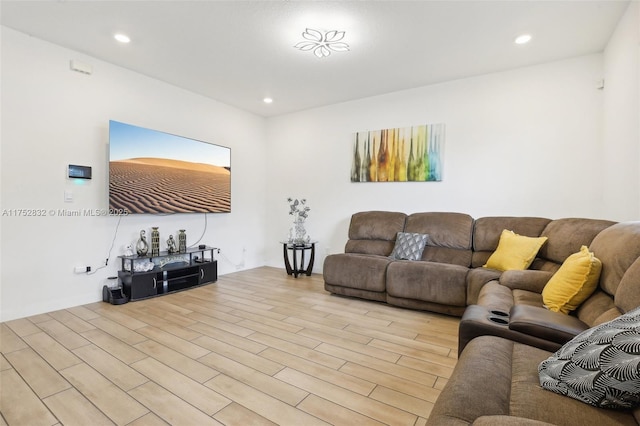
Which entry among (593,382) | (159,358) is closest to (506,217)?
(593,382)

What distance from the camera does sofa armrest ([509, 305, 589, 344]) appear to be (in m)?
1.35

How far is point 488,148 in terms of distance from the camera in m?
3.74

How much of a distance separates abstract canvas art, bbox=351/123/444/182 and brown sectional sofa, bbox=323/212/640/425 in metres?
0.61

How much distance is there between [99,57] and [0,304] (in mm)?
2662

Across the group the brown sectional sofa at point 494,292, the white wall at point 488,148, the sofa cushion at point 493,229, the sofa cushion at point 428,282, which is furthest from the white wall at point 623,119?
the sofa cushion at point 428,282

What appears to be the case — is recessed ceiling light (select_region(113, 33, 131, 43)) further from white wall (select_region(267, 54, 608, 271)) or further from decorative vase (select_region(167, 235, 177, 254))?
white wall (select_region(267, 54, 608, 271))

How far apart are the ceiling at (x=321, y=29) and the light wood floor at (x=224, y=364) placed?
2691mm

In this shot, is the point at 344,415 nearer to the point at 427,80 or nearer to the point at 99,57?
the point at 427,80

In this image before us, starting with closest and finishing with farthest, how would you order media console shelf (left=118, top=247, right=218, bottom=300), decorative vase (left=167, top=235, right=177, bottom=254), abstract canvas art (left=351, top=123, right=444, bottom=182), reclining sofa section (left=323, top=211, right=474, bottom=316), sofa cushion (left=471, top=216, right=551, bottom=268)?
reclining sofa section (left=323, top=211, right=474, bottom=316), sofa cushion (left=471, top=216, right=551, bottom=268), media console shelf (left=118, top=247, right=218, bottom=300), decorative vase (left=167, top=235, right=177, bottom=254), abstract canvas art (left=351, top=123, right=444, bottom=182)

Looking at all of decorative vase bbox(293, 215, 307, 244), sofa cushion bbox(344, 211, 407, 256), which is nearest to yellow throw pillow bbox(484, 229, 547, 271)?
sofa cushion bbox(344, 211, 407, 256)

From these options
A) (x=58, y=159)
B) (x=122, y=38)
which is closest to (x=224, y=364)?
(x=58, y=159)

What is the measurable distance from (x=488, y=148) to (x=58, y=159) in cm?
479

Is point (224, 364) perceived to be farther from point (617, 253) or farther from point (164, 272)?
point (617, 253)

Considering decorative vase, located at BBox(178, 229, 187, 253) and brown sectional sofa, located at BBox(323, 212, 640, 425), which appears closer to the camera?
brown sectional sofa, located at BBox(323, 212, 640, 425)
